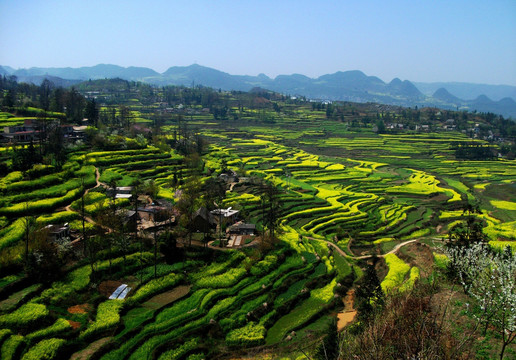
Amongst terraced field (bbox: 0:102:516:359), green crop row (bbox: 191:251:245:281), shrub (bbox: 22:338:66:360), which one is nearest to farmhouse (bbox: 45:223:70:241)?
terraced field (bbox: 0:102:516:359)

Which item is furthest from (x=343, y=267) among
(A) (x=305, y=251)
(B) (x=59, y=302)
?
(B) (x=59, y=302)

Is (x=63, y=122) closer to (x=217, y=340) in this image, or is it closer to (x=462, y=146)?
(x=217, y=340)

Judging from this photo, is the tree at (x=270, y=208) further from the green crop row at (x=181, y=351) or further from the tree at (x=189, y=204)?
the green crop row at (x=181, y=351)

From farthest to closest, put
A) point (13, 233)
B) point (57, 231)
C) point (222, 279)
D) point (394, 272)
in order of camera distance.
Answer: point (394, 272) → point (57, 231) → point (13, 233) → point (222, 279)

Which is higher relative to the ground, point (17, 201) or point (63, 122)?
Result: point (63, 122)

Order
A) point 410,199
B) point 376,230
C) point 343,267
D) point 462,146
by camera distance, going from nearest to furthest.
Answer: point 343,267 < point 376,230 < point 410,199 < point 462,146

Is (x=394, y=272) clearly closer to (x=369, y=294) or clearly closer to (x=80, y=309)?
(x=369, y=294)

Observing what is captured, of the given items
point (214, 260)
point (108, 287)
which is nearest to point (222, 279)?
point (214, 260)

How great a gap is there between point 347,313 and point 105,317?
15065 mm

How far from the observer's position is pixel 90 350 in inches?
672

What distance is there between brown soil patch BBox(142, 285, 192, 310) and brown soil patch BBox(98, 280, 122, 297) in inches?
99.7

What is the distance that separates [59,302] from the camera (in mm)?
19906

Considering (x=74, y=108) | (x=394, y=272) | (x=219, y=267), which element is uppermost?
(x=74, y=108)

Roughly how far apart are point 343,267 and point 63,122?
175 feet
